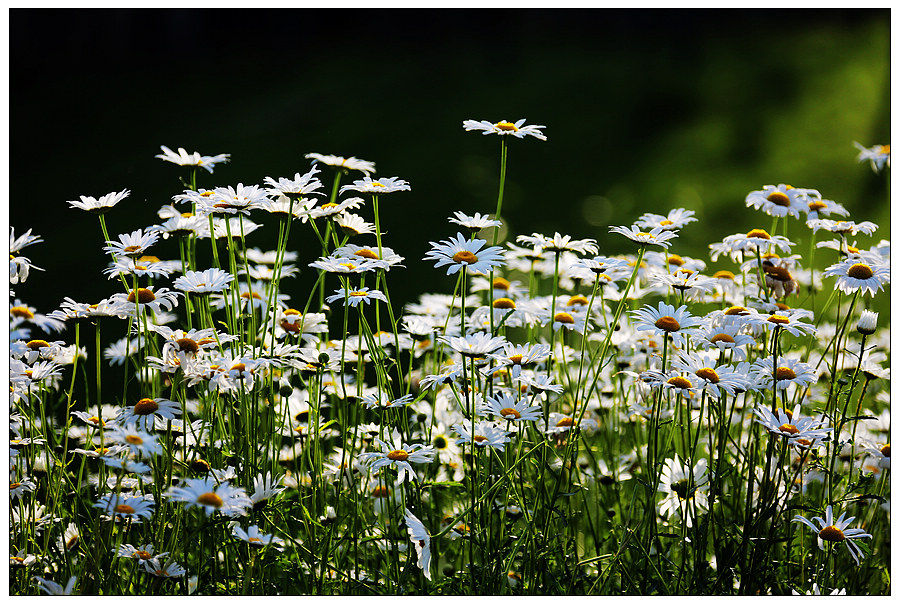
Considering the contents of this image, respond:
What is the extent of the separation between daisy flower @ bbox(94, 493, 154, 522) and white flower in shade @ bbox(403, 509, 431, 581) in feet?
1.23

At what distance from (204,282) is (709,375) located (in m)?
0.77

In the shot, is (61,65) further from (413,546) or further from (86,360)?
(413,546)

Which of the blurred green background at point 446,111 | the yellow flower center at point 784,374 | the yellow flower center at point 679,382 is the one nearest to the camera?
the yellow flower center at point 679,382

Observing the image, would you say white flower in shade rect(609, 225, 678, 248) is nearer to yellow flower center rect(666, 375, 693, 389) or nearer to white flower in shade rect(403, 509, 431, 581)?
yellow flower center rect(666, 375, 693, 389)

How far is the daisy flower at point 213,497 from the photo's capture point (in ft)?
3.37

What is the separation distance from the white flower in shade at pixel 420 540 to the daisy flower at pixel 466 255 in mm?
361

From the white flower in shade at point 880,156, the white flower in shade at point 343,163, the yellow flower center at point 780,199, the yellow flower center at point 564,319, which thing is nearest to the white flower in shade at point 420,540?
the yellow flower center at point 564,319

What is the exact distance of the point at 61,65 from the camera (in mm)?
2066

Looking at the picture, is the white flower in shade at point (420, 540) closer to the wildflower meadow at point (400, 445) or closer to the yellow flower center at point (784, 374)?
the wildflower meadow at point (400, 445)

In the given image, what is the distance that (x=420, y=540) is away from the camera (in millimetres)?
1176

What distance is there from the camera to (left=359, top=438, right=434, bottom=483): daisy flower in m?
1.15

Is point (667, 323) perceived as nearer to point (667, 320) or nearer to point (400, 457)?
point (667, 320)

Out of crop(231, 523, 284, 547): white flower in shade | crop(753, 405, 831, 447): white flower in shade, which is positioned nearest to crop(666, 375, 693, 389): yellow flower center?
crop(753, 405, 831, 447): white flower in shade

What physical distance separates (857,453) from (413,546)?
80 centimetres
